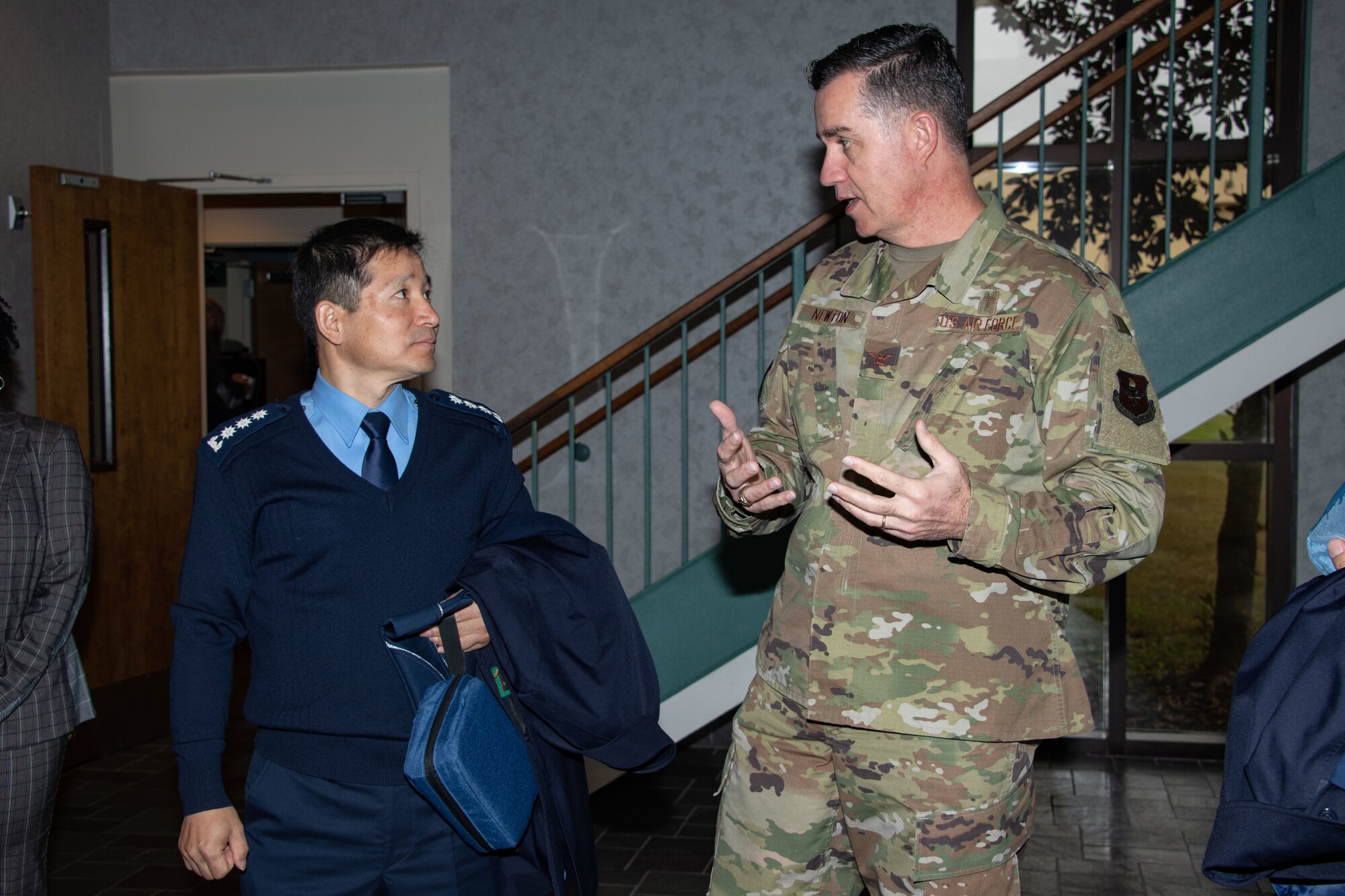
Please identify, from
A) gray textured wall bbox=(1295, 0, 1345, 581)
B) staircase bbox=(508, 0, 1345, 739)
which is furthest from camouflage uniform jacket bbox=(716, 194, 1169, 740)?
gray textured wall bbox=(1295, 0, 1345, 581)

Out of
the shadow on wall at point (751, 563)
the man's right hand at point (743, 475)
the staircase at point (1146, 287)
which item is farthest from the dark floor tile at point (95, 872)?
the man's right hand at point (743, 475)

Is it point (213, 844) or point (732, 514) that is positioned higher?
point (732, 514)

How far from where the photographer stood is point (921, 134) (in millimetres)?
1794

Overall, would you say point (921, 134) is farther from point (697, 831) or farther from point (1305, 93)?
point (697, 831)

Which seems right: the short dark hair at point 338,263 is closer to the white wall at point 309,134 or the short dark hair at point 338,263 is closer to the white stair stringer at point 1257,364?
the white stair stringer at point 1257,364

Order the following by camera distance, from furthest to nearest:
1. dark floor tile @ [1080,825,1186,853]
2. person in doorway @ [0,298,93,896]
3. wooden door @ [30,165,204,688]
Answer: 1. wooden door @ [30,165,204,688]
2. dark floor tile @ [1080,825,1186,853]
3. person in doorway @ [0,298,93,896]

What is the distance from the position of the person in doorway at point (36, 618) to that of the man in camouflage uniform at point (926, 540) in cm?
137

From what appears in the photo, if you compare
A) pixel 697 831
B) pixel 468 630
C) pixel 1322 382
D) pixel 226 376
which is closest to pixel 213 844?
pixel 468 630

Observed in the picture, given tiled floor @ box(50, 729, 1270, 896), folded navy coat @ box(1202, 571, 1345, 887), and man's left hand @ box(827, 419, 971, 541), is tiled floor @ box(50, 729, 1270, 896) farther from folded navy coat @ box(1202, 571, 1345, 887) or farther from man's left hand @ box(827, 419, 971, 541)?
man's left hand @ box(827, 419, 971, 541)

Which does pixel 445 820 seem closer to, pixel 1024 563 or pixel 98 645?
pixel 1024 563

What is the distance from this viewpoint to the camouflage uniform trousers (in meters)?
1.69

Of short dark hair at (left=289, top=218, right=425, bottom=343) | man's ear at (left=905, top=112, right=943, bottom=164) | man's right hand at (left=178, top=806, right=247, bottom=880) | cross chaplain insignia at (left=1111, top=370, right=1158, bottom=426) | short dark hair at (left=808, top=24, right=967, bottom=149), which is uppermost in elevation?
short dark hair at (left=808, top=24, right=967, bottom=149)

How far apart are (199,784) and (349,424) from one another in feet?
1.94

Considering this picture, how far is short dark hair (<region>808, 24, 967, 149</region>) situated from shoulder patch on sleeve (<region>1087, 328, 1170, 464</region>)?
45 cm
